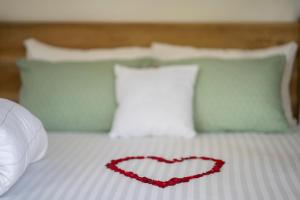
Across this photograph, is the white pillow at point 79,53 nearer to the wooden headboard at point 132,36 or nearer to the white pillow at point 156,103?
the wooden headboard at point 132,36

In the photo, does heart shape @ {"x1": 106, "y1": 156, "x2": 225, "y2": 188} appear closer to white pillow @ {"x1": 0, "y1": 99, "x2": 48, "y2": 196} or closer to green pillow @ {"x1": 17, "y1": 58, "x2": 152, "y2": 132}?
white pillow @ {"x1": 0, "y1": 99, "x2": 48, "y2": 196}

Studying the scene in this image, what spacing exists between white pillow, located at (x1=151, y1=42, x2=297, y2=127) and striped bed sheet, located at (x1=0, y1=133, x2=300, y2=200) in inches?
11.5

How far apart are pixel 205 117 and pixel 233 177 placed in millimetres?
675

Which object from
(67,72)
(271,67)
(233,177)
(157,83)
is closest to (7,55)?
(67,72)

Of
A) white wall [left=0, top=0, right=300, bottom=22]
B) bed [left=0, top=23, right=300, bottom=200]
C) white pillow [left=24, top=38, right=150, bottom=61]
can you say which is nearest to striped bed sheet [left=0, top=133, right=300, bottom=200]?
bed [left=0, top=23, right=300, bottom=200]

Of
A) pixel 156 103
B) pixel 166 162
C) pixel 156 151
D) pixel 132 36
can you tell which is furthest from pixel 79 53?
pixel 166 162

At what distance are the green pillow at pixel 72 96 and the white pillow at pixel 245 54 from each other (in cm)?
36

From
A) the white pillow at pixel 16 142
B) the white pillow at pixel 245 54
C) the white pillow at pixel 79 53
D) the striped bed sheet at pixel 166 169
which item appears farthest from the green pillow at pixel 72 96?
the white pillow at pixel 16 142

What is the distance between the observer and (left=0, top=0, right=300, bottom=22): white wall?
262cm

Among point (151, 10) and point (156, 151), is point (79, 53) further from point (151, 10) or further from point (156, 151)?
point (156, 151)

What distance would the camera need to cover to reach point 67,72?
228 cm

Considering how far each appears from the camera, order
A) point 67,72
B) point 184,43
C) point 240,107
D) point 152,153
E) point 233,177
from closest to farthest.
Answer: point 233,177
point 152,153
point 240,107
point 67,72
point 184,43

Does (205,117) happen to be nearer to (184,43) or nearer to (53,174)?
(184,43)

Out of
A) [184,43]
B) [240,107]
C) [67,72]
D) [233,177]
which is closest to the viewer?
[233,177]
